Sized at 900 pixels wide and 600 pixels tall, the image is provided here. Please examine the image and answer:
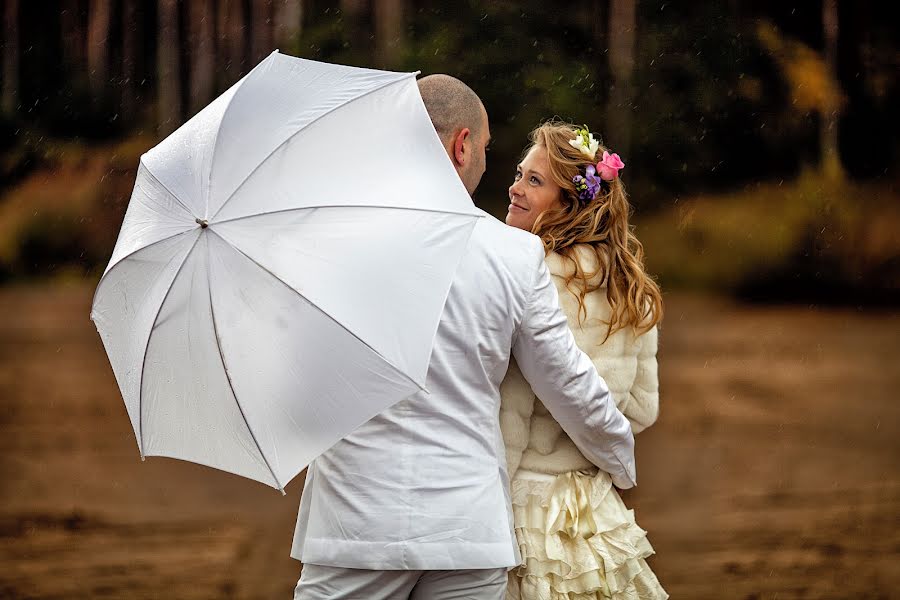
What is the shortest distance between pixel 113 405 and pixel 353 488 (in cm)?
772

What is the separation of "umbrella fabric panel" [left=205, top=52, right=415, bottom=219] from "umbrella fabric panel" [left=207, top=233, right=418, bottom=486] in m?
0.12

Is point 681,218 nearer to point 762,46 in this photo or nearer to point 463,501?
point 762,46

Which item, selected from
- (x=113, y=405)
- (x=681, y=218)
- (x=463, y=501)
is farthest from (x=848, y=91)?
(x=463, y=501)

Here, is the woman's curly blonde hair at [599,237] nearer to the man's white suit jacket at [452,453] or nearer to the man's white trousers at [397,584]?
the man's white suit jacket at [452,453]

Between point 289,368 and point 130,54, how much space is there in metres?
9.75

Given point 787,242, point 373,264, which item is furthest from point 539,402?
point 787,242

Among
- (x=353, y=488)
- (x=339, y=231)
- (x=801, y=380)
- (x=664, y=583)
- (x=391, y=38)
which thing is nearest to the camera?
(x=339, y=231)

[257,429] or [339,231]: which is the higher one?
[339,231]

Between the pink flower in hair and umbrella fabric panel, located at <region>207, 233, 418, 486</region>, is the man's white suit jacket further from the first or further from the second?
the pink flower in hair

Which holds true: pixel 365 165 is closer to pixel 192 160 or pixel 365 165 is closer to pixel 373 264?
pixel 373 264

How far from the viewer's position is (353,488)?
1.91 m

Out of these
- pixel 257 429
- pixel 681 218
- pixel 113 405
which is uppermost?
pixel 257 429

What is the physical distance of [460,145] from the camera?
2.05 metres

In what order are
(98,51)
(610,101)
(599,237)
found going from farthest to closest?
(610,101) → (98,51) → (599,237)
